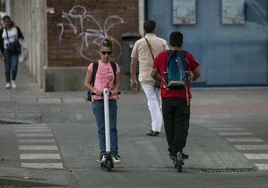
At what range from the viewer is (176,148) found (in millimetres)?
10773

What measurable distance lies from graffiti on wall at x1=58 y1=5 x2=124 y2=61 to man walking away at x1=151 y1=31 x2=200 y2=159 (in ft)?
28.8

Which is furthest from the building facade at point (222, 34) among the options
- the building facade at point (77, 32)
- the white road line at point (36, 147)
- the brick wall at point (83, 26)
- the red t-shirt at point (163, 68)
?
the red t-shirt at point (163, 68)

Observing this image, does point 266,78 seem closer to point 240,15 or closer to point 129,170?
point 240,15

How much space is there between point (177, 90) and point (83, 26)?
9.10 m

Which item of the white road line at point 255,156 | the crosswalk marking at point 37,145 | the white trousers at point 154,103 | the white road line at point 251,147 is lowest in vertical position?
the white road line at point 255,156

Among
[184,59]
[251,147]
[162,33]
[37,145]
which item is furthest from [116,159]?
[162,33]

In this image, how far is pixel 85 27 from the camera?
64.0 feet

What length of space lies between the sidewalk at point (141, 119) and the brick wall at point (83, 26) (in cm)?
89

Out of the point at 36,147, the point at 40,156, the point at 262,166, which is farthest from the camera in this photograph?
the point at 36,147

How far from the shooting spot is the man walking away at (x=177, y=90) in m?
10.6

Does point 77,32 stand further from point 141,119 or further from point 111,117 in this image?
point 111,117

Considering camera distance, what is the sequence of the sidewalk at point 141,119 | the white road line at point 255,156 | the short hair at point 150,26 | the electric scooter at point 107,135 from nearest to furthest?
the electric scooter at point 107,135, the sidewalk at point 141,119, the white road line at point 255,156, the short hair at point 150,26

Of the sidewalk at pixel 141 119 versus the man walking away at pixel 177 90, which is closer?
the man walking away at pixel 177 90

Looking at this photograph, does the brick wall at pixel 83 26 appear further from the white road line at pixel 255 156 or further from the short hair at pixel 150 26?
the white road line at pixel 255 156
